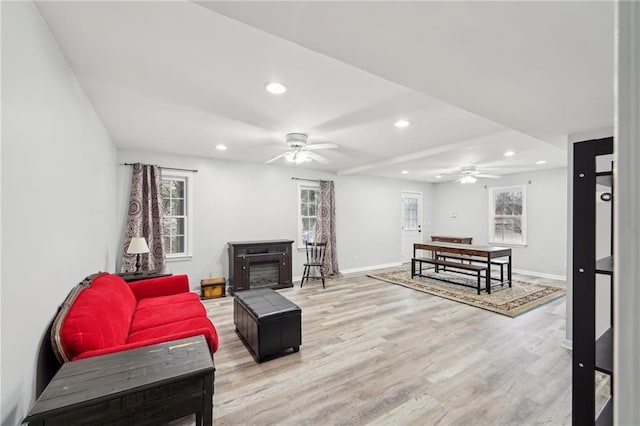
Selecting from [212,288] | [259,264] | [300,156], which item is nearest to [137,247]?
[212,288]

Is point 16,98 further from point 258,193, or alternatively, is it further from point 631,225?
point 258,193

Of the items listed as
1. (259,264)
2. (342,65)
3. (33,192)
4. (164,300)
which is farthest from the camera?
(259,264)

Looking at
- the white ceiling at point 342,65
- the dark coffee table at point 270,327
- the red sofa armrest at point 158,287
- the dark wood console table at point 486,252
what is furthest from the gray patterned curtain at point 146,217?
the dark wood console table at point 486,252

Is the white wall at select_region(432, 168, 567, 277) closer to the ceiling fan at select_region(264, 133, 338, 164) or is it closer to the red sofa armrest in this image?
the ceiling fan at select_region(264, 133, 338, 164)

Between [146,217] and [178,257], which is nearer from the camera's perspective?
[146,217]

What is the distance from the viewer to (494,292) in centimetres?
496

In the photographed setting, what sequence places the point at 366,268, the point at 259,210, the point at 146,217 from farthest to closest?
the point at 366,268
the point at 259,210
the point at 146,217

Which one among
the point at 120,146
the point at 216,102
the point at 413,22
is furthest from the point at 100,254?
the point at 413,22

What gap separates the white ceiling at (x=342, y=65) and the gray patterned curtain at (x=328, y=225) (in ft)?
9.14

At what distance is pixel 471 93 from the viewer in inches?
80.8

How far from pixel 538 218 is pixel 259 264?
6.07 metres

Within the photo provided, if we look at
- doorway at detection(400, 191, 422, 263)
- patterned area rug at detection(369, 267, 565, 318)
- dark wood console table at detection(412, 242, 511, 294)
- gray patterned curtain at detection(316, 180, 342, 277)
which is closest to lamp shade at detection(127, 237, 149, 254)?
gray patterned curtain at detection(316, 180, 342, 277)

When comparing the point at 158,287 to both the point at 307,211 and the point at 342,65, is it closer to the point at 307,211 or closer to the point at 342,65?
the point at 342,65

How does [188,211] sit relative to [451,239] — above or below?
above
